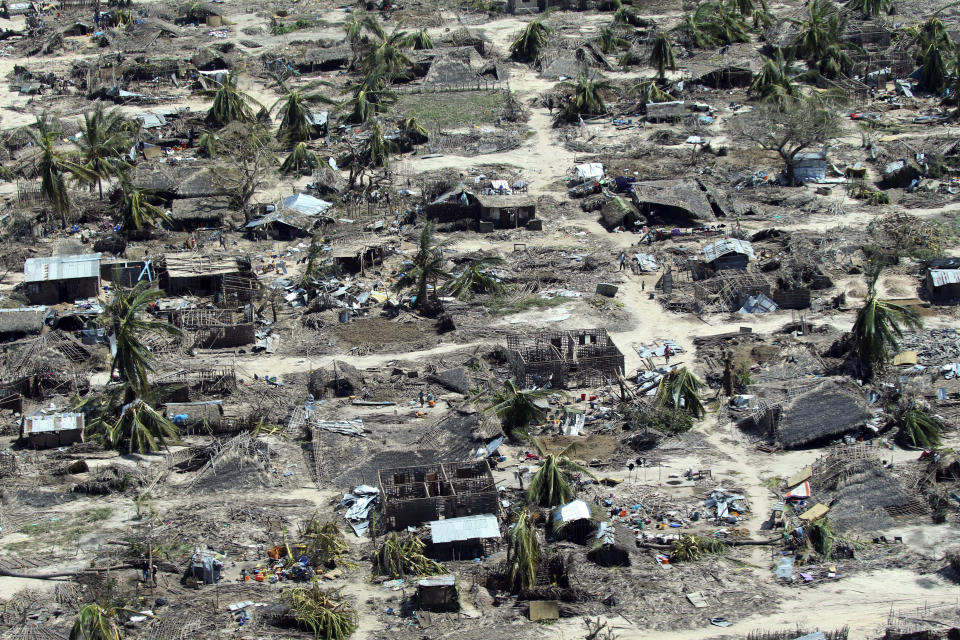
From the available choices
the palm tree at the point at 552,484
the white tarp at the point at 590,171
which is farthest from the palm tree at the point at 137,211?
the palm tree at the point at 552,484

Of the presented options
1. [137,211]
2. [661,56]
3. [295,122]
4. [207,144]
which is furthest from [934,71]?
[137,211]

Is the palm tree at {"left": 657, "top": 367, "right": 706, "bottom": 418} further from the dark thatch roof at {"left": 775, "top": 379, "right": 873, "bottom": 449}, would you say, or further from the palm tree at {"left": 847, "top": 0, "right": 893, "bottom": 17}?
the palm tree at {"left": 847, "top": 0, "right": 893, "bottom": 17}

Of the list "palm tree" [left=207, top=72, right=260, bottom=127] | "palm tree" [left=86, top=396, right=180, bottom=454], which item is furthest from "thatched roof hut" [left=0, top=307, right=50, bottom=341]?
"palm tree" [left=207, top=72, right=260, bottom=127]

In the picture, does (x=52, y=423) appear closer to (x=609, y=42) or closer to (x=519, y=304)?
(x=519, y=304)

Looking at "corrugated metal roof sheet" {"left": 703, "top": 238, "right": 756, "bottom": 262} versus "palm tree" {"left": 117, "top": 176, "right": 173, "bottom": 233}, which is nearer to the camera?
"corrugated metal roof sheet" {"left": 703, "top": 238, "right": 756, "bottom": 262}

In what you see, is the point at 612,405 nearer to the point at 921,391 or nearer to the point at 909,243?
the point at 921,391
